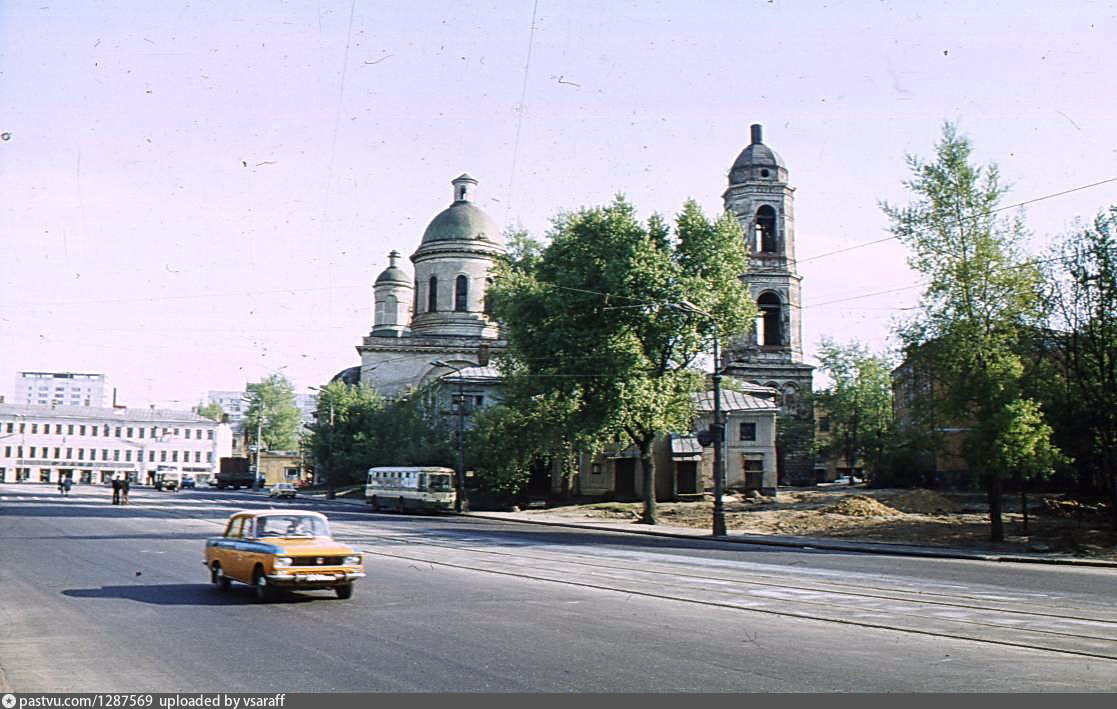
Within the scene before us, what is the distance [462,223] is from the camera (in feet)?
246

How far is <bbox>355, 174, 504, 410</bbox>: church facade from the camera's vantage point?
7331 cm

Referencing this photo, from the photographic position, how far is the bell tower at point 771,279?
63188mm

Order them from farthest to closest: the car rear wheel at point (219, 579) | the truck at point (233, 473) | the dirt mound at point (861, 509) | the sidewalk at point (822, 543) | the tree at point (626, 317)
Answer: the truck at point (233, 473), the dirt mound at point (861, 509), the tree at point (626, 317), the sidewalk at point (822, 543), the car rear wheel at point (219, 579)

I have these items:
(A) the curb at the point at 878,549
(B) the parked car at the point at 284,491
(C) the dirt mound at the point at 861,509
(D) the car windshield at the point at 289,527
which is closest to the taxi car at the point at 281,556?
(D) the car windshield at the point at 289,527

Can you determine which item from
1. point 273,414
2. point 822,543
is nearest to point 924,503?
point 822,543

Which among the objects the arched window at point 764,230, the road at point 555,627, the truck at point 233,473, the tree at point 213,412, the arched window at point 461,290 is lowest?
the road at point 555,627

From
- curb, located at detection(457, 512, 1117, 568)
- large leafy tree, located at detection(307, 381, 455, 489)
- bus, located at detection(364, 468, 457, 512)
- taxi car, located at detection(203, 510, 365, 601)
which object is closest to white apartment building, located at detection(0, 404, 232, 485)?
large leafy tree, located at detection(307, 381, 455, 489)

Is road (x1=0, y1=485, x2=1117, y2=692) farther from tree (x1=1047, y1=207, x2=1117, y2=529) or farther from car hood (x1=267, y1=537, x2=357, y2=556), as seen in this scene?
tree (x1=1047, y1=207, x2=1117, y2=529)

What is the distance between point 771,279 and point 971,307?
112 feet

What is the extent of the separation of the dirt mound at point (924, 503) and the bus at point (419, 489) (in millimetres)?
21752

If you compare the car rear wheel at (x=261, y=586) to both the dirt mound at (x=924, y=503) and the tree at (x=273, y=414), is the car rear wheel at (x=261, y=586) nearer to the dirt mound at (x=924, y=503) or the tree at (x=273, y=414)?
the dirt mound at (x=924, y=503)

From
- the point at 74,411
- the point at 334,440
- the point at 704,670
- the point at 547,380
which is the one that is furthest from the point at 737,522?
the point at 74,411

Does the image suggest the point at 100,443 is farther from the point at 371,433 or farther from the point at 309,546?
the point at 309,546

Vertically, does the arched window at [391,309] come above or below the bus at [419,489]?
above
